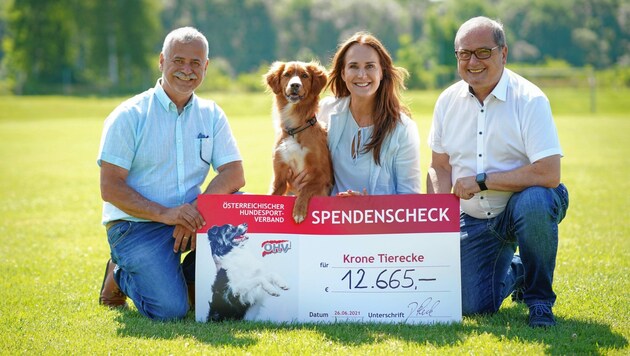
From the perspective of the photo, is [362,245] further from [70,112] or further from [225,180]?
[70,112]

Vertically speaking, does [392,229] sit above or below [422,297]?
above

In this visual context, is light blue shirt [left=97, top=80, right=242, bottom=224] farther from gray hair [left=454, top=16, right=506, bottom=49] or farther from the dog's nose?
gray hair [left=454, top=16, right=506, bottom=49]

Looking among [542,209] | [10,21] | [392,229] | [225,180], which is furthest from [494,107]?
[10,21]

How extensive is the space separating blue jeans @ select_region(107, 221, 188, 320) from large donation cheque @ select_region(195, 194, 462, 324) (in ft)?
0.72

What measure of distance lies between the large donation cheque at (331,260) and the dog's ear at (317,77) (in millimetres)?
1333

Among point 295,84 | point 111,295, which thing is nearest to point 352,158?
point 295,84

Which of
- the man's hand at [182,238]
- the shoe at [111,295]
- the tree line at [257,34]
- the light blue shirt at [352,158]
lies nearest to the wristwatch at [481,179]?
the light blue shirt at [352,158]

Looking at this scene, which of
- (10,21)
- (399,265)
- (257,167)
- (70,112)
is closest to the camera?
(399,265)

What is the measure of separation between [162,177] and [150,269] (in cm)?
59

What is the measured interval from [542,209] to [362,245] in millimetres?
1035

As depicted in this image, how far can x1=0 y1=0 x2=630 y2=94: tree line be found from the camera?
54.1 meters

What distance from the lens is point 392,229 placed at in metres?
3.90

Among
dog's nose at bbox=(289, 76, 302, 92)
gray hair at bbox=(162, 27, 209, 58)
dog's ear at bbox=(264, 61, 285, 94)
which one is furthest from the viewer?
dog's ear at bbox=(264, 61, 285, 94)
